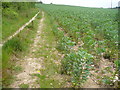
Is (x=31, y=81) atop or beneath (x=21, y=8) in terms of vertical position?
beneath

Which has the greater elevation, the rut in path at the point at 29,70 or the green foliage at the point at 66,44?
the green foliage at the point at 66,44

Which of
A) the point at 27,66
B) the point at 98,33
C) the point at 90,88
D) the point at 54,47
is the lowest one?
the point at 90,88

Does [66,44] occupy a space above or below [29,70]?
above

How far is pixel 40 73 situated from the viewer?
4.84 m

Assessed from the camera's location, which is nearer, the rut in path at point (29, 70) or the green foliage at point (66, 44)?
the rut in path at point (29, 70)

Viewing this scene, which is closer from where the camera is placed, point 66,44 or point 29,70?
point 29,70

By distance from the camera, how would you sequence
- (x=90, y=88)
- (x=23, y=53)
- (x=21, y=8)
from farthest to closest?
(x=21, y=8)
(x=23, y=53)
(x=90, y=88)

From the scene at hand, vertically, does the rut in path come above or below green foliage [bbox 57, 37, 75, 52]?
below

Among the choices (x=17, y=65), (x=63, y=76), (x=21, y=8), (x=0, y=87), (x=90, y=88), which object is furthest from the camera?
(x=21, y=8)

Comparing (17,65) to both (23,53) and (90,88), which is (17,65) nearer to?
(23,53)

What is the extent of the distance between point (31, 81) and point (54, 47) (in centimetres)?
356

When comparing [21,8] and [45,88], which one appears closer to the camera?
[45,88]

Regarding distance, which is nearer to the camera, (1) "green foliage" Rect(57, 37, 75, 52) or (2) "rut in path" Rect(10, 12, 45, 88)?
(2) "rut in path" Rect(10, 12, 45, 88)

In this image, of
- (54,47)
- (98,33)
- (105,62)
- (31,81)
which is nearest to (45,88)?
(31,81)
